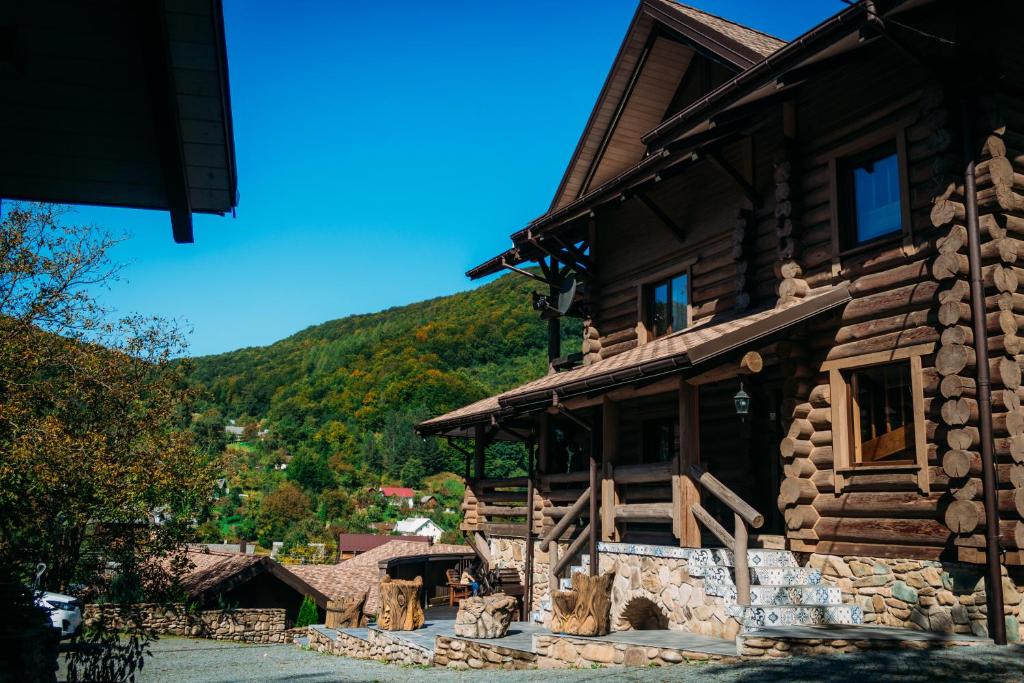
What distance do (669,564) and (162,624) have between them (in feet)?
63.6

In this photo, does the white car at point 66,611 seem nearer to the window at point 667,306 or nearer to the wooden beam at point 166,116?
the window at point 667,306

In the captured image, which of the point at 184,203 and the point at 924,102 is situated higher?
the point at 924,102

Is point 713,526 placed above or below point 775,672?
above

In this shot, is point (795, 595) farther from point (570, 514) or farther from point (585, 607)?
point (570, 514)

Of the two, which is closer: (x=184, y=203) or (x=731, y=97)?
(x=184, y=203)

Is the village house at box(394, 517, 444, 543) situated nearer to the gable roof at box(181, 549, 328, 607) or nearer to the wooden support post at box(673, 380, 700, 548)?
the gable roof at box(181, 549, 328, 607)

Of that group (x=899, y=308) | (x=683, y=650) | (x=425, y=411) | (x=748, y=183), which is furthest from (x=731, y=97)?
(x=425, y=411)

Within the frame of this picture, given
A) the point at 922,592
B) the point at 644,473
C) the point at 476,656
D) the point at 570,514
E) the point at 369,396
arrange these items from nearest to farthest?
the point at 922,592, the point at 476,656, the point at 644,473, the point at 570,514, the point at 369,396

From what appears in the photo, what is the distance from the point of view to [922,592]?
9.50 metres

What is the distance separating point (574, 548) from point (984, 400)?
6.58m

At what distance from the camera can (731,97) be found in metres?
11.5

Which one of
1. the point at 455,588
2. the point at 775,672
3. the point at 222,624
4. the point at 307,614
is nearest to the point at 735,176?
the point at 775,672

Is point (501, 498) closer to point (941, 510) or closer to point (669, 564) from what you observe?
point (669, 564)

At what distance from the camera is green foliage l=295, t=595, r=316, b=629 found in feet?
86.3
